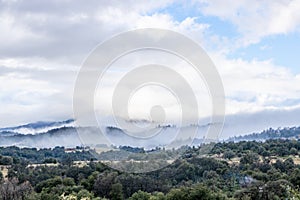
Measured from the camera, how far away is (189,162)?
56.1 meters

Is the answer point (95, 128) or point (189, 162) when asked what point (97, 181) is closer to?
point (189, 162)

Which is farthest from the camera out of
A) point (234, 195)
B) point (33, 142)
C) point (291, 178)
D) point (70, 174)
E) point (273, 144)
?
point (33, 142)

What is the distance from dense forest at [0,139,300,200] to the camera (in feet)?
123

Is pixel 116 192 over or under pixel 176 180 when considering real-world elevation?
under

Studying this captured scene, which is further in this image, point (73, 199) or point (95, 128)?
point (73, 199)

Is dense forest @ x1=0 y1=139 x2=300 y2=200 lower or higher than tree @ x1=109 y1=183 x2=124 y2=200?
higher

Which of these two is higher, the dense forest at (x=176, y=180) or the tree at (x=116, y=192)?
the dense forest at (x=176, y=180)

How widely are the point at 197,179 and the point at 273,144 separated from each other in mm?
28501

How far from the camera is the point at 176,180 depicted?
51.0 metres

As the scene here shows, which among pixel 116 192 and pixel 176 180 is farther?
pixel 176 180

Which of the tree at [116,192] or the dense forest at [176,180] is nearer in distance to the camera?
the dense forest at [176,180]

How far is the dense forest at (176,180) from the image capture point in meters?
37.5

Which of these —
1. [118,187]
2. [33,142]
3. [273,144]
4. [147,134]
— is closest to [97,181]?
[118,187]

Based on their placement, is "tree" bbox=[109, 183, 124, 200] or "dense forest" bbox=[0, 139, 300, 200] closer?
"dense forest" bbox=[0, 139, 300, 200]
